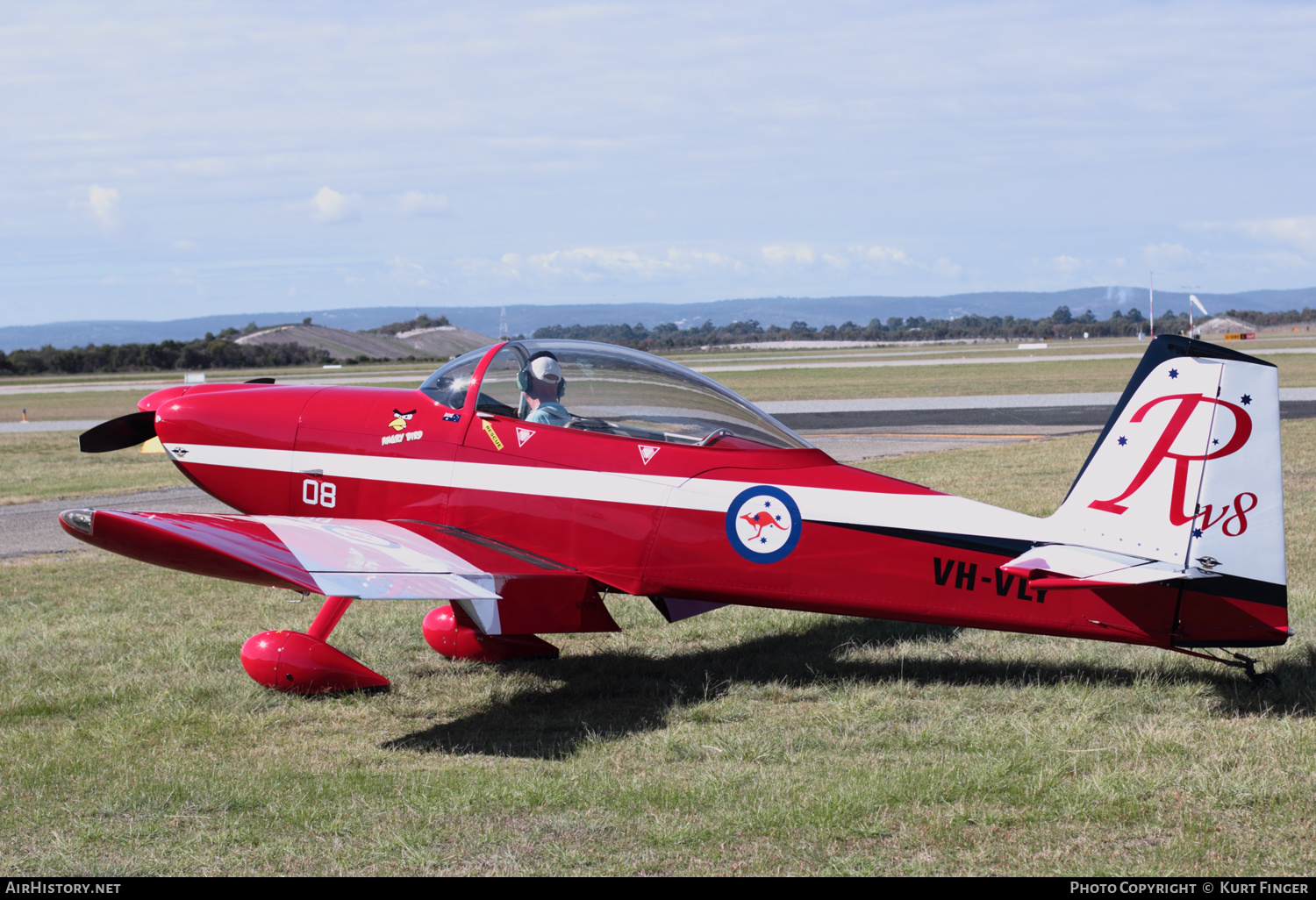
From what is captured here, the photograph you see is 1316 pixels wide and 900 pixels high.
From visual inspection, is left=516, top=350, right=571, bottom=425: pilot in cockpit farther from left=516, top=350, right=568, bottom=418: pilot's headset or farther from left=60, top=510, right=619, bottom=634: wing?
left=60, top=510, right=619, bottom=634: wing

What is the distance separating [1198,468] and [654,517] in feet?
9.29

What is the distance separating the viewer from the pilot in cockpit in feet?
21.4

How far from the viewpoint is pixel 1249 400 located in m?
5.10

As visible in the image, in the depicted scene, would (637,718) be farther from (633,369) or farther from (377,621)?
(377,621)

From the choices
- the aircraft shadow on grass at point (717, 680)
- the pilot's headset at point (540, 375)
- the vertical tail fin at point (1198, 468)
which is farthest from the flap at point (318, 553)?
the vertical tail fin at point (1198, 468)

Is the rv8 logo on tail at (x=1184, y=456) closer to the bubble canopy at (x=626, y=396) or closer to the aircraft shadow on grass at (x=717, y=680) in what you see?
the aircraft shadow on grass at (x=717, y=680)

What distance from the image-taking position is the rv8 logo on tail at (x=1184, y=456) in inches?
201

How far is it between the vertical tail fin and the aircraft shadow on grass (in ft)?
3.27

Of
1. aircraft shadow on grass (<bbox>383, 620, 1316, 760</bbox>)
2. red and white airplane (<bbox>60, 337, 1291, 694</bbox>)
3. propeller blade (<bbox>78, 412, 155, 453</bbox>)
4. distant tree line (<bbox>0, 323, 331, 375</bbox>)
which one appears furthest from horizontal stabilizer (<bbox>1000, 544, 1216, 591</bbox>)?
distant tree line (<bbox>0, 323, 331, 375</bbox>)

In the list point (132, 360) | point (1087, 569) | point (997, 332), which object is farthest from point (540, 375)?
point (997, 332)

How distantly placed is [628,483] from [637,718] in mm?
1341

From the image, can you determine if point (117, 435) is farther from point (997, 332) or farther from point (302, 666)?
point (997, 332)

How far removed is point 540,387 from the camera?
6578 mm

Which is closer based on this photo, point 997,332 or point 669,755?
point 669,755
